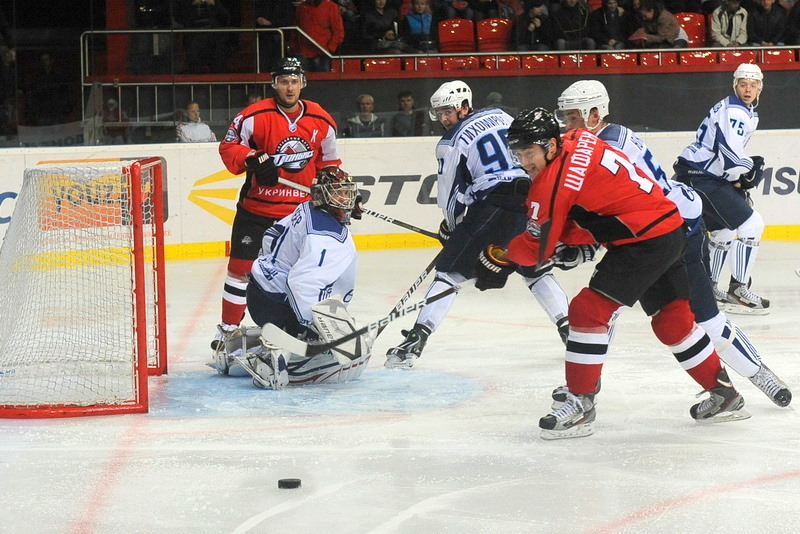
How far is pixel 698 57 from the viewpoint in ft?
31.8

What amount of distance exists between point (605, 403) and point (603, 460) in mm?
707

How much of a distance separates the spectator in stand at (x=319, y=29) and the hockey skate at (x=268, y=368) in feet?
17.6

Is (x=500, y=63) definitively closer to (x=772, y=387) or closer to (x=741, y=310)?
(x=741, y=310)

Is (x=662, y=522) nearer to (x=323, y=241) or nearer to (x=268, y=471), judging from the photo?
(x=268, y=471)

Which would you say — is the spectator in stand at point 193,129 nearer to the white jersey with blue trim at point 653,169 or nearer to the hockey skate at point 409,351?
the hockey skate at point 409,351

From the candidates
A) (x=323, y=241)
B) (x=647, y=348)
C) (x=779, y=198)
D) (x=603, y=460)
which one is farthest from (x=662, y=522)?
(x=779, y=198)

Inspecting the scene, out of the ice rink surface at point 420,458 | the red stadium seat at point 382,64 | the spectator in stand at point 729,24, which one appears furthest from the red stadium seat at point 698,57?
the ice rink surface at point 420,458

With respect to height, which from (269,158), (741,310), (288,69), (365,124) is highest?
(288,69)

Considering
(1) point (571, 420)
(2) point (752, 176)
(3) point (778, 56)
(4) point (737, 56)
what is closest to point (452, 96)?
(1) point (571, 420)

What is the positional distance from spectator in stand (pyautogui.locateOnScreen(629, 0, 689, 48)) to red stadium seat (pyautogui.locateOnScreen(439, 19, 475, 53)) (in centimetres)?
140

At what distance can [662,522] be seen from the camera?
8.82 feet

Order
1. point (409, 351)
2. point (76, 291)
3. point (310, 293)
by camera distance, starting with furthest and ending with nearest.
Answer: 1. point (76, 291)
2. point (409, 351)
3. point (310, 293)

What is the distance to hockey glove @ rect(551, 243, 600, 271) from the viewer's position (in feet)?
11.8

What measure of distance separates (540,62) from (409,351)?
5.29 metres
